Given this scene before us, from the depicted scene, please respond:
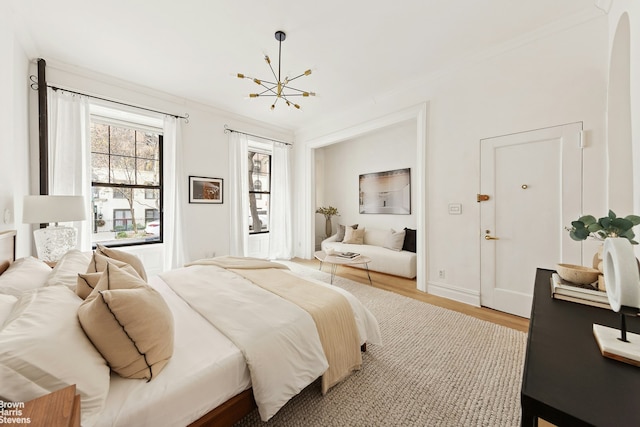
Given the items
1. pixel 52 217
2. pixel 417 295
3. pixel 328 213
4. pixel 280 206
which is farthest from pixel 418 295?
pixel 52 217

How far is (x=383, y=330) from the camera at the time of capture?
7.73 feet

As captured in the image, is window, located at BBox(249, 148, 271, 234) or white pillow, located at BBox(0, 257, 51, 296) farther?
window, located at BBox(249, 148, 271, 234)

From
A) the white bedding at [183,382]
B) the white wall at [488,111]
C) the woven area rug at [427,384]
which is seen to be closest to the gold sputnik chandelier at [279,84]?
the white wall at [488,111]

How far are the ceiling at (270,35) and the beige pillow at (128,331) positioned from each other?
243 cm

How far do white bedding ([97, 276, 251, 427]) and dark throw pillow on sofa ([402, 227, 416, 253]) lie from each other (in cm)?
364

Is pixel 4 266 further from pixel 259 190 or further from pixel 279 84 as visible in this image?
pixel 259 190

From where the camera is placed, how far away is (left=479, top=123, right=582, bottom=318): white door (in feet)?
7.63

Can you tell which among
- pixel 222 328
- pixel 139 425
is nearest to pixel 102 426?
pixel 139 425

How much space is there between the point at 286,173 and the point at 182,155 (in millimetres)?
2069

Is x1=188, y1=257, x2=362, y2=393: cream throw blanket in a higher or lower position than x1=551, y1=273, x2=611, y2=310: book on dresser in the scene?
lower

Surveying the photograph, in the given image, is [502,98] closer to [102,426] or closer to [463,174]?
[463,174]

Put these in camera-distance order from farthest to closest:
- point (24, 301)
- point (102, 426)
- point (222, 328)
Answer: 1. point (222, 328)
2. point (24, 301)
3. point (102, 426)

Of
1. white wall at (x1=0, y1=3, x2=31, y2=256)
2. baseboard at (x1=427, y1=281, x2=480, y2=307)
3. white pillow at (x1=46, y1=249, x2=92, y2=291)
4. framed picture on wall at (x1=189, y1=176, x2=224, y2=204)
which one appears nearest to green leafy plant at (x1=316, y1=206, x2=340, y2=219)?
framed picture on wall at (x1=189, y1=176, x2=224, y2=204)

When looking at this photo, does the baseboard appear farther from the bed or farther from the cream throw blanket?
the cream throw blanket
